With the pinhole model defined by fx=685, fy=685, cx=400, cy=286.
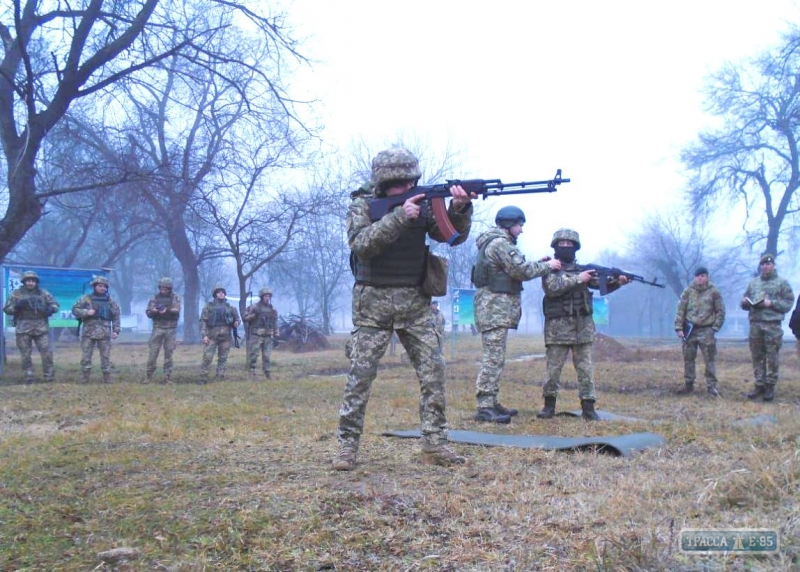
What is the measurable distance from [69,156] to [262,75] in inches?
175

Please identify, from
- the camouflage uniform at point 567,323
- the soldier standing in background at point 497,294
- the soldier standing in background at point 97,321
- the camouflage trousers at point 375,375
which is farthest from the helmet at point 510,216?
the soldier standing in background at point 97,321

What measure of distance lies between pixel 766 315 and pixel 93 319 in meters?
12.3

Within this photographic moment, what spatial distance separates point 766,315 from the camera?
34.0 feet

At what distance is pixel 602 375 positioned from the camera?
14.3 meters

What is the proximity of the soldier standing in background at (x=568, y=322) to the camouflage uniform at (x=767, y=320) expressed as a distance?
4057 millimetres

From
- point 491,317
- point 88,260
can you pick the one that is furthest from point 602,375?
point 88,260

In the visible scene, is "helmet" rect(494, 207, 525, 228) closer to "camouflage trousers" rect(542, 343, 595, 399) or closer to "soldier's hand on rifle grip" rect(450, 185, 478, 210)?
"camouflage trousers" rect(542, 343, 595, 399)

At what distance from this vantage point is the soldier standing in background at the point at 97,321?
45.0 ft

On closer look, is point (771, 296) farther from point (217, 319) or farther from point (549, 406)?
point (217, 319)

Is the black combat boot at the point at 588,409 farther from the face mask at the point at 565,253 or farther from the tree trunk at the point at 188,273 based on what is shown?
the tree trunk at the point at 188,273

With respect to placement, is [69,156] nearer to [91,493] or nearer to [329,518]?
[91,493]

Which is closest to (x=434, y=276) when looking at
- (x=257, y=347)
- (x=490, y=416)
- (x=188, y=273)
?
(x=490, y=416)

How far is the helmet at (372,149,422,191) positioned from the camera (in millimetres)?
4816

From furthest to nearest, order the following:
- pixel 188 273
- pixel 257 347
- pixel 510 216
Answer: pixel 188 273 < pixel 257 347 < pixel 510 216
